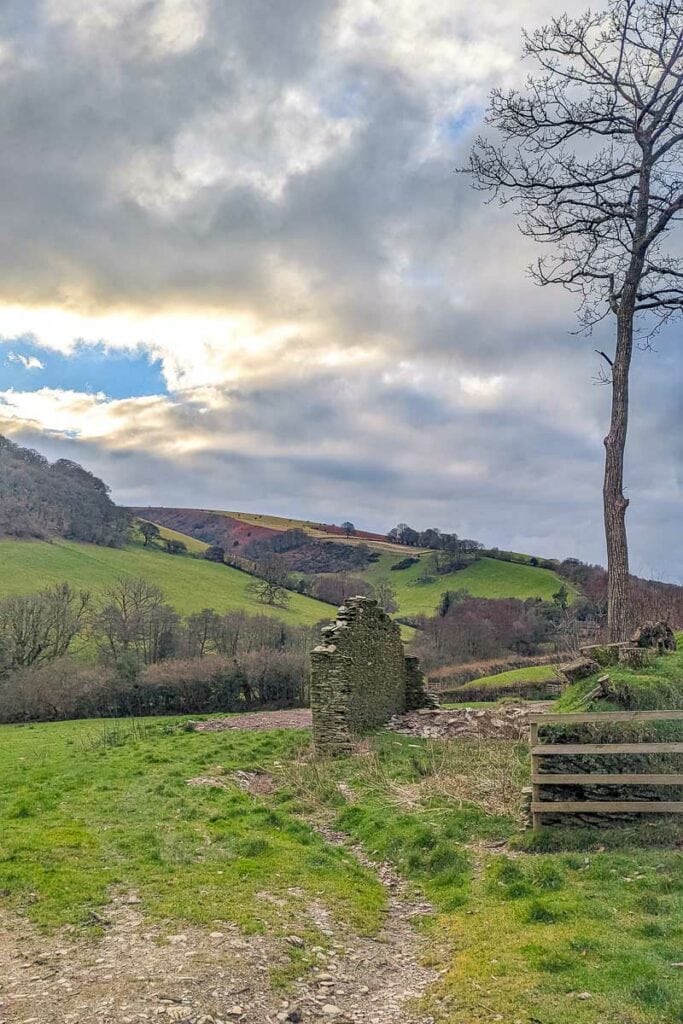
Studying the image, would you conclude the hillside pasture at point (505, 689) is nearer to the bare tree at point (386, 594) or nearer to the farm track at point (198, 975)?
the bare tree at point (386, 594)

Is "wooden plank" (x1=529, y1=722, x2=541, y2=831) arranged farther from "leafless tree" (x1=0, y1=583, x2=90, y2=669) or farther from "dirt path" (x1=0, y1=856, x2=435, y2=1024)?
"leafless tree" (x1=0, y1=583, x2=90, y2=669)

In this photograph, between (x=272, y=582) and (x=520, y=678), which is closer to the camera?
(x=520, y=678)

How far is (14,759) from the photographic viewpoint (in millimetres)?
19688

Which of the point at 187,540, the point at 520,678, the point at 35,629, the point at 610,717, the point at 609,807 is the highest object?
the point at 187,540

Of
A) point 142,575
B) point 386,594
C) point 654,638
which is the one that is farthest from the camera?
point 386,594

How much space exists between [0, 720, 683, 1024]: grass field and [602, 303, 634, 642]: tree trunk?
472 centimetres

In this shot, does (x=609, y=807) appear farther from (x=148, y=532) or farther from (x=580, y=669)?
(x=148, y=532)

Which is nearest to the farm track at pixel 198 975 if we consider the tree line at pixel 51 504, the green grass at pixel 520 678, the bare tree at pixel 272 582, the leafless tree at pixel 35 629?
the green grass at pixel 520 678

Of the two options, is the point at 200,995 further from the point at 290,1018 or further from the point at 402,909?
the point at 402,909

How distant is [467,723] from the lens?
2005 cm

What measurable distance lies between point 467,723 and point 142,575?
177 feet

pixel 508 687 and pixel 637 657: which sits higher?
pixel 637 657

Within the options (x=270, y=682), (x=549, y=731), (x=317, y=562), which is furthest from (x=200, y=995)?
(x=317, y=562)

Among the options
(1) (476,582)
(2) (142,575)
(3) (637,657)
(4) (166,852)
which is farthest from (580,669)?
(1) (476,582)
